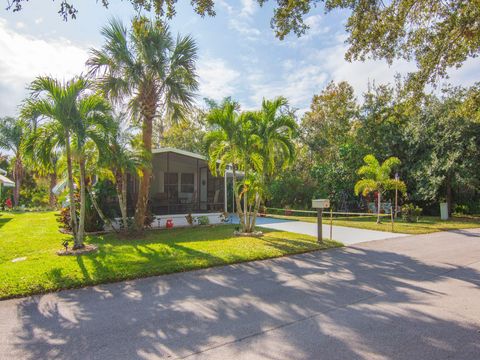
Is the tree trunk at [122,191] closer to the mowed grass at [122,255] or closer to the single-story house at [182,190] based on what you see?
the mowed grass at [122,255]

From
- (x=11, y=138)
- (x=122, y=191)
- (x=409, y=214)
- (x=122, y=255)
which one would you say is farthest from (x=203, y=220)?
(x=11, y=138)

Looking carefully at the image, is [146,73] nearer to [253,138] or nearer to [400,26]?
[253,138]

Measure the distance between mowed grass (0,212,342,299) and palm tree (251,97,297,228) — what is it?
238 cm

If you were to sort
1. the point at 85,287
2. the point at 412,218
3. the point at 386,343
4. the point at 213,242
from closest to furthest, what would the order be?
the point at 386,343 → the point at 85,287 → the point at 213,242 → the point at 412,218

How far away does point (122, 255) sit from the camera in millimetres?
7250

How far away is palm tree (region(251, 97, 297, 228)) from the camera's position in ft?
31.9

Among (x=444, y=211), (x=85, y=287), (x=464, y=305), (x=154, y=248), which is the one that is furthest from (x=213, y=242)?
(x=444, y=211)

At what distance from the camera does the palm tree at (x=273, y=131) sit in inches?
383

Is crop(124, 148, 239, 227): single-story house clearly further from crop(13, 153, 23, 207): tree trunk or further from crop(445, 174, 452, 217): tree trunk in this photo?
crop(13, 153, 23, 207): tree trunk

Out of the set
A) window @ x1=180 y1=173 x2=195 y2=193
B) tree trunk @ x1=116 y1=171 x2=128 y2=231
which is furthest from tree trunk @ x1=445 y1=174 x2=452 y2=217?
tree trunk @ x1=116 y1=171 x2=128 y2=231

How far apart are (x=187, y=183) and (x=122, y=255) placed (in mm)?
10794

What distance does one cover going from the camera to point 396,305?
169 inches

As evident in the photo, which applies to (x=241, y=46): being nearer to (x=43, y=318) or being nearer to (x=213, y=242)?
(x=213, y=242)

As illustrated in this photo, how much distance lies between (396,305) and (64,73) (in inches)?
326
